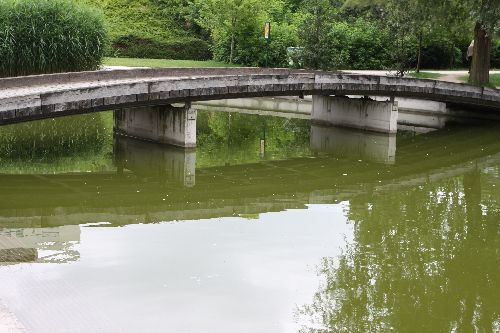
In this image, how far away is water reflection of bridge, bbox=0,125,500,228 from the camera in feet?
50.8

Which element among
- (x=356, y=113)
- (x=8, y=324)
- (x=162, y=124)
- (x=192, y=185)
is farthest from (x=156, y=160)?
(x=8, y=324)

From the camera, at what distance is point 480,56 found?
Answer: 3091 cm

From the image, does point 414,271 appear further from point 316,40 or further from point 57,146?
point 316,40

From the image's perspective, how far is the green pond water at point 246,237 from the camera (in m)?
10.5

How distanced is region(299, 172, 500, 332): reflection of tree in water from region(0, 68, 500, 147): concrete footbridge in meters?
5.67

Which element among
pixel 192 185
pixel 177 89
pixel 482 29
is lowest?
pixel 192 185

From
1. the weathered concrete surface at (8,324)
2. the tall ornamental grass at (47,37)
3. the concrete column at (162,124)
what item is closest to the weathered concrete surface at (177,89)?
the concrete column at (162,124)

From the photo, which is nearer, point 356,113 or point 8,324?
point 8,324

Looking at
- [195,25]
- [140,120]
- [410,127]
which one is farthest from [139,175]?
[195,25]

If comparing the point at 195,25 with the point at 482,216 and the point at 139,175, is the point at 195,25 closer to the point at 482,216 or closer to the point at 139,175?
the point at 139,175

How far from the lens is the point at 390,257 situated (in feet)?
43.4

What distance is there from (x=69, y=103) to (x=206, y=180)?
324 cm

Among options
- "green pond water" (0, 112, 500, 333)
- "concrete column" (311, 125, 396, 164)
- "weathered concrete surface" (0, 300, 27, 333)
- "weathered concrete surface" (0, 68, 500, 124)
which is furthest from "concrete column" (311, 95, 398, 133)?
"weathered concrete surface" (0, 300, 27, 333)

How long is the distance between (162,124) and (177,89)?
176 centimetres
